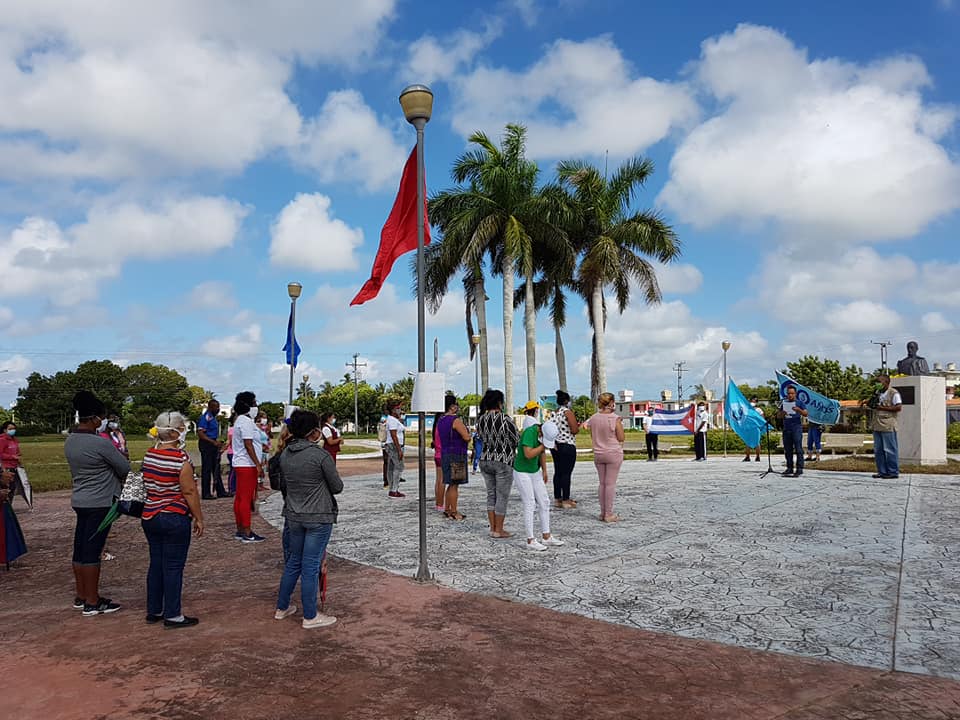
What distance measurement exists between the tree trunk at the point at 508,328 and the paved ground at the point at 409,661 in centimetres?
1896

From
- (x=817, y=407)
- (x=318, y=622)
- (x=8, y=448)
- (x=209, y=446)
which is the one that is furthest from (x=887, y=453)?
(x=8, y=448)

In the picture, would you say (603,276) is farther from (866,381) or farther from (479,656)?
(866,381)

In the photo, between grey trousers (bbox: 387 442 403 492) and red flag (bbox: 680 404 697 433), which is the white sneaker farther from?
red flag (bbox: 680 404 697 433)

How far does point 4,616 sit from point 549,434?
21.1 feet

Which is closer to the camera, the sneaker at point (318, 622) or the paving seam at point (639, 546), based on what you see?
the sneaker at point (318, 622)

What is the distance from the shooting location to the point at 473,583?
6637 mm

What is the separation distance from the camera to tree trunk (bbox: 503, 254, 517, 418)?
26.6m

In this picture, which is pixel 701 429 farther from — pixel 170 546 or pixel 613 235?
pixel 170 546

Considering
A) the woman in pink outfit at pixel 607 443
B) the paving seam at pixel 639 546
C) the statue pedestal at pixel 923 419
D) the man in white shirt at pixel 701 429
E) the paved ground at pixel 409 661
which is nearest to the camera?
the paved ground at pixel 409 661

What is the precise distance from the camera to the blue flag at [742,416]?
17531 millimetres

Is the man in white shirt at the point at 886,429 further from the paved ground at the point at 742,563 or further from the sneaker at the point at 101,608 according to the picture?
the sneaker at the point at 101,608

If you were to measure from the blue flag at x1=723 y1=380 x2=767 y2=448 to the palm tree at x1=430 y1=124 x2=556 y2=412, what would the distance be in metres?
10.3

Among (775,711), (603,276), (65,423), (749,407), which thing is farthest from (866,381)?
(65,423)

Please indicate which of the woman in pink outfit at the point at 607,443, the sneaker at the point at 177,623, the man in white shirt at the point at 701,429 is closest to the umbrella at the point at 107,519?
the sneaker at the point at 177,623
